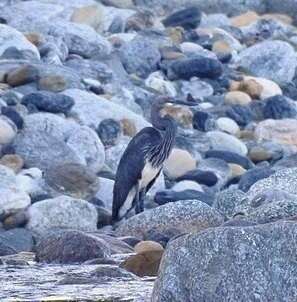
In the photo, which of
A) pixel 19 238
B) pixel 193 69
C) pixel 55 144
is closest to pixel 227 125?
pixel 193 69

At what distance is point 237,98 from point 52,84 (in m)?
4.22

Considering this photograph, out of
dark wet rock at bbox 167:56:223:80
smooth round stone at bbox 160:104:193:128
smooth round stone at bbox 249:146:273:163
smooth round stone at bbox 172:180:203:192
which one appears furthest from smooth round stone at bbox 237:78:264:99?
smooth round stone at bbox 172:180:203:192

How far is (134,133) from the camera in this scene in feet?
66.2

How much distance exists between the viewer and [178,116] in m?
22.3

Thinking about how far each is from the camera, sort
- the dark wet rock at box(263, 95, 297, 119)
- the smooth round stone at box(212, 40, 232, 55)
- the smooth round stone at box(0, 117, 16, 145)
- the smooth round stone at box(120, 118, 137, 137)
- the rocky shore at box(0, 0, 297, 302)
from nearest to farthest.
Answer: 1. the rocky shore at box(0, 0, 297, 302)
2. the smooth round stone at box(0, 117, 16, 145)
3. the smooth round stone at box(120, 118, 137, 137)
4. the dark wet rock at box(263, 95, 297, 119)
5. the smooth round stone at box(212, 40, 232, 55)

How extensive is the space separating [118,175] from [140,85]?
7814 mm

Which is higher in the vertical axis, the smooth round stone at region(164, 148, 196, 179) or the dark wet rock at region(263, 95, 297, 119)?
the smooth round stone at region(164, 148, 196, 179)

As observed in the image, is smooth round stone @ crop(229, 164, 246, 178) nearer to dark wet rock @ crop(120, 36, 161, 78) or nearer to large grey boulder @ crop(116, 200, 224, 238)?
dark wet rock @ crop(120, 36, 161, 78)

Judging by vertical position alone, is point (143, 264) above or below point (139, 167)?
above

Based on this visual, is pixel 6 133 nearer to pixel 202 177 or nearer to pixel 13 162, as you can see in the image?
pixel 13 162

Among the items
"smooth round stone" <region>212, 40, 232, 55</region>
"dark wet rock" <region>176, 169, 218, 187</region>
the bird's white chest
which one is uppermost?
the bird's white chest

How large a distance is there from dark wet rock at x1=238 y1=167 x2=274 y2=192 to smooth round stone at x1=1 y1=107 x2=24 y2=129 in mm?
2799

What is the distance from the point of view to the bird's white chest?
53.8 feet

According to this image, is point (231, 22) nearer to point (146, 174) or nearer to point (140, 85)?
point (140, 85)
